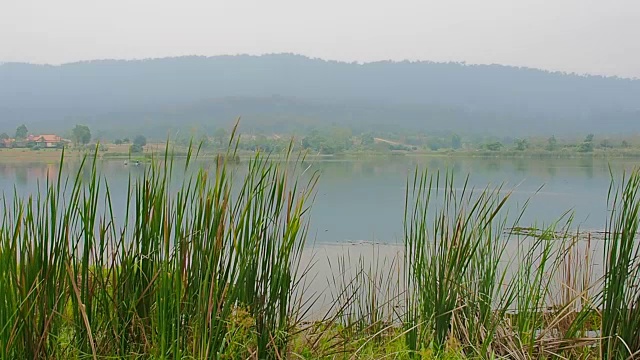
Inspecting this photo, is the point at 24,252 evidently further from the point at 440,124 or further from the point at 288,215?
the point at 440,124

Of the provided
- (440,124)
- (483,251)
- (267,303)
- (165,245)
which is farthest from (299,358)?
(440,124)

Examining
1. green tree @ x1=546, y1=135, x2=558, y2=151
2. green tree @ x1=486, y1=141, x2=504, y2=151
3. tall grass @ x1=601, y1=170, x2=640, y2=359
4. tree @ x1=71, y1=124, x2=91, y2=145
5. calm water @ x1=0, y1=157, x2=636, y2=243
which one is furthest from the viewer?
green tree @ x1=546, y1=135, x2=558, y2=151

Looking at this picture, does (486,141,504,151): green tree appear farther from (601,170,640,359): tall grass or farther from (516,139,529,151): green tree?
(601,170,640,359): tall grass

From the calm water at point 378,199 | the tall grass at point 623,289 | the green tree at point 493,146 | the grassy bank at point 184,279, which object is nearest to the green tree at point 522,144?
the green tree at point 493,146

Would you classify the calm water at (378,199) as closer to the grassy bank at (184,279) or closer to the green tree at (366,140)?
the grassy bank at (184,279)

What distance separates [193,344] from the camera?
1.97 metres

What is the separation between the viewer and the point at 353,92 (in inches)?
2290

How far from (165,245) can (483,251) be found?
1.43 metres

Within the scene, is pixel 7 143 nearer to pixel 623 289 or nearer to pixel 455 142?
pixel 623 289

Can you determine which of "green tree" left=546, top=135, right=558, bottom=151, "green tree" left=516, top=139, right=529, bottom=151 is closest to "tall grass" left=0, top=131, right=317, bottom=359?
"green tree" left=516, top=139, right=529, bottom=151

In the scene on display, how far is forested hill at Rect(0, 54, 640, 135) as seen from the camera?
37000mm

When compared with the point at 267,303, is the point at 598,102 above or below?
above

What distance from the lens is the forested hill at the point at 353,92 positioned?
121ft

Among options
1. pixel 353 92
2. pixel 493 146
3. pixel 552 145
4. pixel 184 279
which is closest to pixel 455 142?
pixel 493 146
